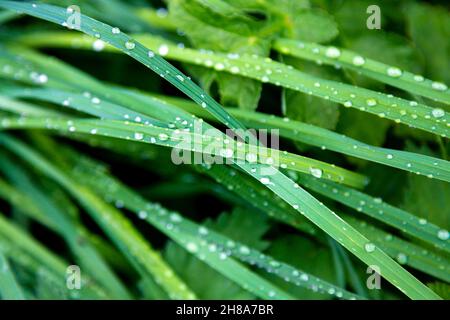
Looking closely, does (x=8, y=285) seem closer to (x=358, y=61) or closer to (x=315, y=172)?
(x=315, y=172)

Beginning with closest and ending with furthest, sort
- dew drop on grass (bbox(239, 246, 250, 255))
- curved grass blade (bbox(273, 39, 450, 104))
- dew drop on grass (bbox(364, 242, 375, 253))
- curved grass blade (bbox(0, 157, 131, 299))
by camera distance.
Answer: dew drop on grass (bbox(364, 242, 375, 253)) → curved grass blade (bbox(273, 39, 450, 104)) → dew drop on grass (bbox(239, 246, 250, 255)) → curved grass blade (bbox(0, 157, 131, 299))

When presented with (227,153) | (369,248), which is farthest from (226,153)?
(369,248)

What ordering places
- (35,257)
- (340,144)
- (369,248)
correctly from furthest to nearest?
(35,257), (340,144), (369,248)

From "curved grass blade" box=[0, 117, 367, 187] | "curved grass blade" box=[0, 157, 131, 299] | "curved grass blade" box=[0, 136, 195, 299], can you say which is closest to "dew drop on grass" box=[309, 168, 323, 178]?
"curved grass blade" box=[0, 117, 367, 187]

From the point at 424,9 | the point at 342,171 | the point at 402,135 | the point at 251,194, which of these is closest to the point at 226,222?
the point at 251,194

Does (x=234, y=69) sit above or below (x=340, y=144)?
above

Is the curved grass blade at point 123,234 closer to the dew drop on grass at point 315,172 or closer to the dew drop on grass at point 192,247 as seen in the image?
the dew drop on grass at point 192,247

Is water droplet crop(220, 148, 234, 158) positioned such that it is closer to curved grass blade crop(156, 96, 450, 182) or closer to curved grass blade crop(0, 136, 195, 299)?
curved grass blade crop(156, 96, 450, 182)
